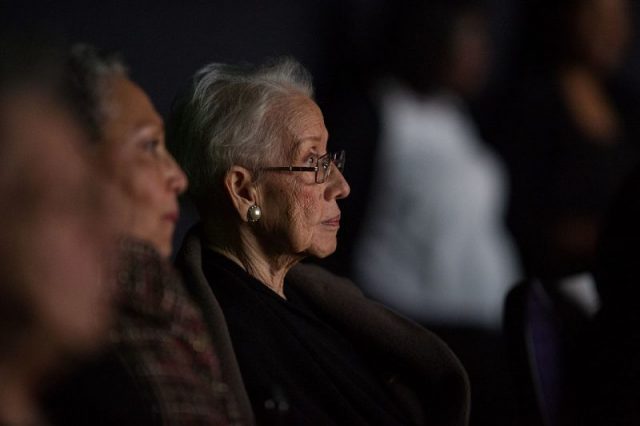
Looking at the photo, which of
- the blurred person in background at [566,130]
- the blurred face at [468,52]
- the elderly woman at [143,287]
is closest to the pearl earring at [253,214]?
the elderly woman at [143,287]

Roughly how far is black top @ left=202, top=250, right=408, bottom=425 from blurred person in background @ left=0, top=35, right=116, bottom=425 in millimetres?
955

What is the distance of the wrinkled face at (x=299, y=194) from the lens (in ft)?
7.98

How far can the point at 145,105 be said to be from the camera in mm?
1931

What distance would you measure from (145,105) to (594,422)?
1401 mm

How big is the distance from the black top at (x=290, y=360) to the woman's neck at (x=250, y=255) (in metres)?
0.03

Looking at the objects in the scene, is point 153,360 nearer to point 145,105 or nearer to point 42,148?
point 145,105

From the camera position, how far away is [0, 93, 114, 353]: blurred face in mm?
1242

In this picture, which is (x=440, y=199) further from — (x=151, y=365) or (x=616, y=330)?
(x=151, y=365)

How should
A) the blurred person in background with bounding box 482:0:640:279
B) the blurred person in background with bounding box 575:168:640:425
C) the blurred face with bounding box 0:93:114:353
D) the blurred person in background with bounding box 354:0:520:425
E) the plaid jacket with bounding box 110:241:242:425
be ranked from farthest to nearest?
the blurred person in background with bounding box 482:0:640:279, the blurred person in background with bounding box 354:0:520:425, the blurred person in background with bounding box 575:168:640:425, the plaid jacket with bounding box 110:241:242:425, the blurred face with bounding box 0:93:114:353

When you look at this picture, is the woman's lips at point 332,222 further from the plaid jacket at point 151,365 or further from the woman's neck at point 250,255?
the plaid jacket at point 151,365

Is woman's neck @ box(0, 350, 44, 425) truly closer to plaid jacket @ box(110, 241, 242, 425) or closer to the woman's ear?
plaid jacket @ box(110, 241, 242, 425)

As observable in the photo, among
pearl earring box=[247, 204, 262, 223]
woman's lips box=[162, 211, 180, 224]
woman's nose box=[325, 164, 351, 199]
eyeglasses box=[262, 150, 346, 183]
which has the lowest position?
pearl earring box=[247, 204, 262, 223]

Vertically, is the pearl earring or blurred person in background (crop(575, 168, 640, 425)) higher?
the pearl earring

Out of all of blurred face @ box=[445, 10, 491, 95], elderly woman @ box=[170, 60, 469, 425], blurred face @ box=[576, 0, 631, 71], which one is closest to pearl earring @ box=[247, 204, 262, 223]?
elderly woman @ box=[170, 60, 469, 425]
